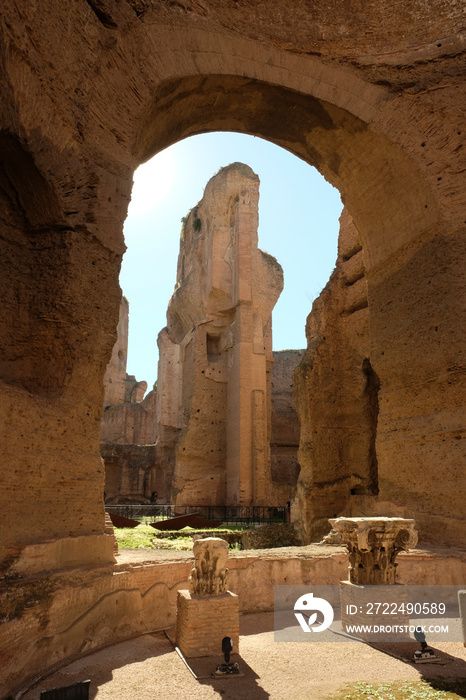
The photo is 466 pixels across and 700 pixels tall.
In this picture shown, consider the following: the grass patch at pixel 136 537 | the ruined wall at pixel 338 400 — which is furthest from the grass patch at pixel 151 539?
the ruined wall at pixel 338 400

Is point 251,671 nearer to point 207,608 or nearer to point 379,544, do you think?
point 207,608

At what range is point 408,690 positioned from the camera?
3.60m

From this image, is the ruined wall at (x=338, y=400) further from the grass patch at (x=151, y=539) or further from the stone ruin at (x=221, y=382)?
the stone ruin at (x=221, y=382)

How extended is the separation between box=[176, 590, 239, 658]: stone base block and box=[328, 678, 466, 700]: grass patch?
1.14 metres

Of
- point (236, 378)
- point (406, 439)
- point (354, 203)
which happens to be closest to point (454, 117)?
point (354, 203)

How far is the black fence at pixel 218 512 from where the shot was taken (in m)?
15.3

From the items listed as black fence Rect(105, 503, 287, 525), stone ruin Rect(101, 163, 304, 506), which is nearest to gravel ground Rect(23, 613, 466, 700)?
black fence Rect(105, 503, 287, 525)

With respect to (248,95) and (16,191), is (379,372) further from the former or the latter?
(16,191)

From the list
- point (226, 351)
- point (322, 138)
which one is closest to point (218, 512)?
point (226, 351)

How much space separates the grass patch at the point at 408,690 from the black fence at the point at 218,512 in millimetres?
10959

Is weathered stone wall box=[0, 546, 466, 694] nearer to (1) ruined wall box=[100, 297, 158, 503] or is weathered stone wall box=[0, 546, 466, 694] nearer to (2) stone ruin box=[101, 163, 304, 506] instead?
(2) stone ruin box=[101, 163, 304, 506]

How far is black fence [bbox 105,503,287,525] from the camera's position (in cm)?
1528

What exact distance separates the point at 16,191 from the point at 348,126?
533 cm

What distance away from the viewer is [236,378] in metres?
18.4
